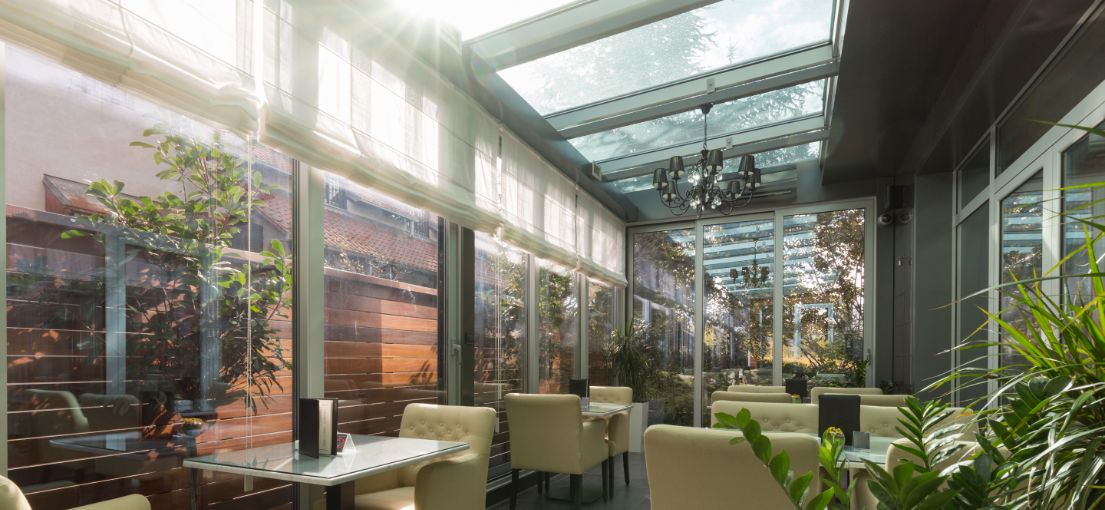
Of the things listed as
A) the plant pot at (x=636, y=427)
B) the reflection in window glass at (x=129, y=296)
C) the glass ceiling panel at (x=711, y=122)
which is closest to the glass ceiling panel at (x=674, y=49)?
the glass ceiling panel at (x=711, y=122)

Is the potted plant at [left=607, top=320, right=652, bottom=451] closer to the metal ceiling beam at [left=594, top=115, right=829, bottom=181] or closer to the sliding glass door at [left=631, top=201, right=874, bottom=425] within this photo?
the sliding glass door at [left=631, top=201, right=874, bottom=425]

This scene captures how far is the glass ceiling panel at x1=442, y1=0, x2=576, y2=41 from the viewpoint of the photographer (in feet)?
12.6

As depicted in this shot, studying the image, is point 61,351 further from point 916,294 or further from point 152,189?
point 916,294

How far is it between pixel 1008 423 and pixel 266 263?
307 centimetres

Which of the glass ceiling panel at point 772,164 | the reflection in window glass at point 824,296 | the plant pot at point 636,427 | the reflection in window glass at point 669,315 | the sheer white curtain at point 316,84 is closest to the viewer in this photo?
the sheer white curtain at point 316,84

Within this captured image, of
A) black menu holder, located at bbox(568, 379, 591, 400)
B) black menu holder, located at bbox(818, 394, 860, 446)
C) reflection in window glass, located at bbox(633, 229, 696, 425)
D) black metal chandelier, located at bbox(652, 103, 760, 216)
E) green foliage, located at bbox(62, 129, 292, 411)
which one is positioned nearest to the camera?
green foliage, located at bbox(62, 129, 292, 411)

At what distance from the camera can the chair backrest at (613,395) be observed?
619 centimetres

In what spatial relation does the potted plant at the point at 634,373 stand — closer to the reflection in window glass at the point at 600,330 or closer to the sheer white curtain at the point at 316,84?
the reflection in window glass at the point at 600,330

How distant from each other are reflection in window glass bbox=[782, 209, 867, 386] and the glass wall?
23 centimetres

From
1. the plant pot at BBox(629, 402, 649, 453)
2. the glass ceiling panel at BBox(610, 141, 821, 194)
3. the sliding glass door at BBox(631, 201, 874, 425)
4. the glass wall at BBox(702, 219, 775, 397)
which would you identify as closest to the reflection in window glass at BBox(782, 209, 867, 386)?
the sliding glass door at BBox(631, 201, 874, 425)

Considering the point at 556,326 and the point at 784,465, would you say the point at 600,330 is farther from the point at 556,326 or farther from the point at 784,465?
the point at 784,465

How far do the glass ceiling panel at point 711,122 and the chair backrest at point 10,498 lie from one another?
5.06 metres

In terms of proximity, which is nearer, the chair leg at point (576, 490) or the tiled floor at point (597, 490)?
the chair leg at point (576, 490)

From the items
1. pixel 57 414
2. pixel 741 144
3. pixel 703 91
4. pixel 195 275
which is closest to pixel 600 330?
pixel 741 144
